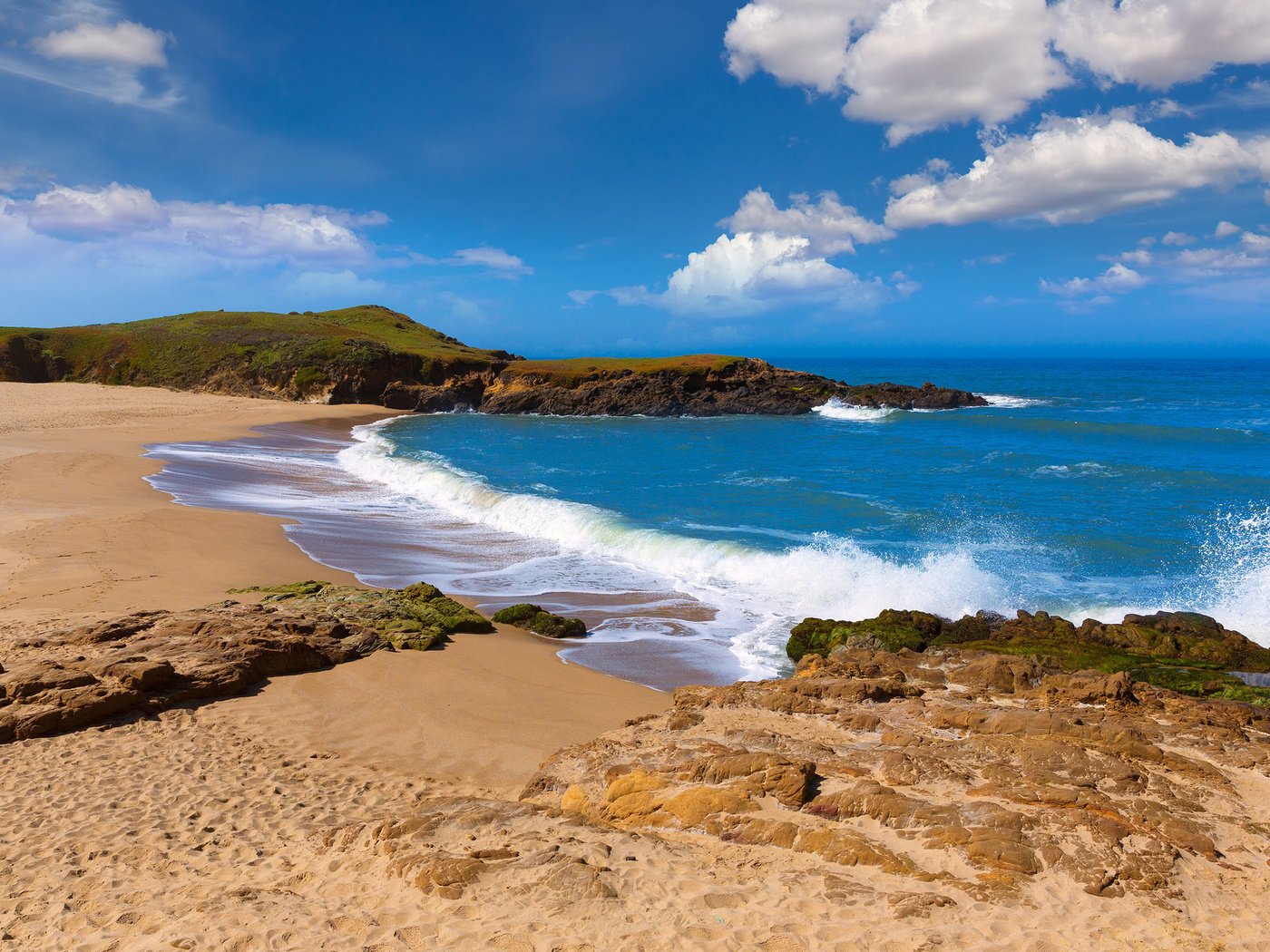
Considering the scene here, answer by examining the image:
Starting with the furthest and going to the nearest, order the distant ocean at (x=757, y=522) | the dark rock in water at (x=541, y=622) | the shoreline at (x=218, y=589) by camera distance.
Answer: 1. the distant ocean at (x=757, y=522)
2. the dark rock in water at (x=541, y=622)
3. the shoreline at (x=218, y=589)

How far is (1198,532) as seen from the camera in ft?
65.5

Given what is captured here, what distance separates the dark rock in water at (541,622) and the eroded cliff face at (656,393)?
45282 mm

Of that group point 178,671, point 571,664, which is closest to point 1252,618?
point 571,664

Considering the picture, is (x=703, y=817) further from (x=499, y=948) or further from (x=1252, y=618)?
(x=1252, y=618)

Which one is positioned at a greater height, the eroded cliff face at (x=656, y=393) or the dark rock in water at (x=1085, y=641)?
the eroded cliff face at (x=656, y=393)

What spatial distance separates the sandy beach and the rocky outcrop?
0.30 m

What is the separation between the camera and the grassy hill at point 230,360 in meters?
60.4

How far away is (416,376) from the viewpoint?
64375 millimetres

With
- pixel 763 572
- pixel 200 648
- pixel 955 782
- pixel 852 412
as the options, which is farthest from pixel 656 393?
pixel 955 782

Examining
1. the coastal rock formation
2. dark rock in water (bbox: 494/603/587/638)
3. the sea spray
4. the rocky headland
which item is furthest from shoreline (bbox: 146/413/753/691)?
the rocky headland

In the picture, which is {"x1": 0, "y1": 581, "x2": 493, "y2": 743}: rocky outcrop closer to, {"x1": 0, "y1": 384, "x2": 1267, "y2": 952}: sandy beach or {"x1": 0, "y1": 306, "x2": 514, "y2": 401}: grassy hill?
{"x1": 0, "y1": 384, "x2": 1267, "y2": 952}: sandy beach

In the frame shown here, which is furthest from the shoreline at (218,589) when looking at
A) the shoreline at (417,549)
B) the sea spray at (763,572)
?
the sea spray at (763,572)

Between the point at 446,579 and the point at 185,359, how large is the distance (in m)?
58.7

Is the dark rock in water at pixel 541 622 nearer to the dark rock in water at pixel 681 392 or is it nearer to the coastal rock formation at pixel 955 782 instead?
the coastal rock formation at pixel 955 782
